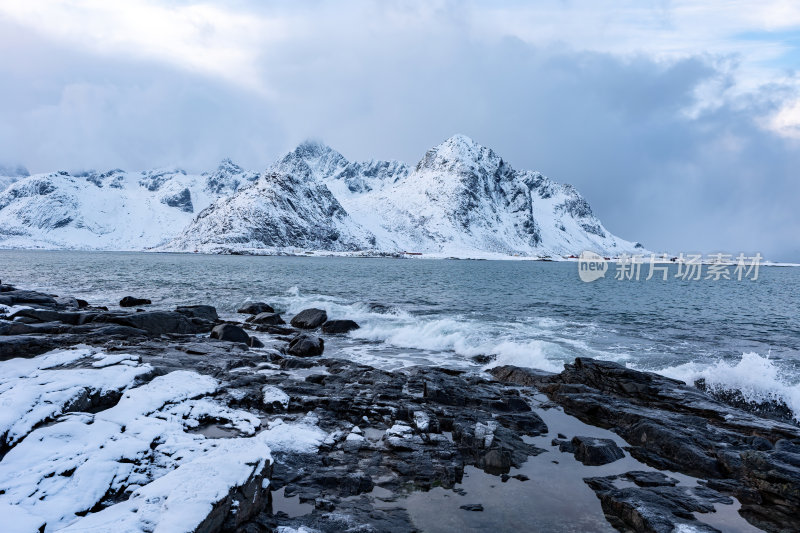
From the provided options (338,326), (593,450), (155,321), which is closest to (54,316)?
(155,321)

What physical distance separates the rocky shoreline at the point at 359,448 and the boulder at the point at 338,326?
11.7 metres

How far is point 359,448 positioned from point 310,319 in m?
22.1

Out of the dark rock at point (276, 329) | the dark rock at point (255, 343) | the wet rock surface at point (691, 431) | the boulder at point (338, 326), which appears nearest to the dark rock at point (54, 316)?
the dark rock at point (255, 343)

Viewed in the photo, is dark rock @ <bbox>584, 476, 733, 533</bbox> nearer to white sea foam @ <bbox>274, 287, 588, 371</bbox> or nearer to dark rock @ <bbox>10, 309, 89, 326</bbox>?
white sea foam @ <bbox>274, 287, 588, 371</bbox>

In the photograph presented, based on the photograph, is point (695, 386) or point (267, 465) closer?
point (267, 465)

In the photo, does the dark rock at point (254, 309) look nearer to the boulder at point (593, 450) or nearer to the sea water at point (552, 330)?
the sea water at point (552, 330)

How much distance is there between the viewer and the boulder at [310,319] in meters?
32.0

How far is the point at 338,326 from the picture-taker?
3102cm

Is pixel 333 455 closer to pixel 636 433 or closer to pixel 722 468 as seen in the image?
pixel 636 433

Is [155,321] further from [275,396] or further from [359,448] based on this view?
[359,448]

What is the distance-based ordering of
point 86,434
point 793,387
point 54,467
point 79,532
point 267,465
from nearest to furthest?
1. point 79,532
2. point 54,467
3. point 267,465
4. point 86,434
5. point 793,387

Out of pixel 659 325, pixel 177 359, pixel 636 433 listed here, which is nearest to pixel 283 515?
pixel 636 433

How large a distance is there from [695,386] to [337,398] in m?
16.1

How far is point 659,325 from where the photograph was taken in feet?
119
